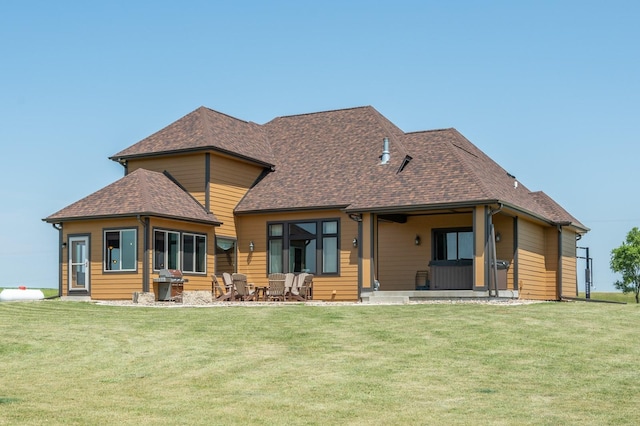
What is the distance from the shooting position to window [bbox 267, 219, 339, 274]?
28406 millimetres

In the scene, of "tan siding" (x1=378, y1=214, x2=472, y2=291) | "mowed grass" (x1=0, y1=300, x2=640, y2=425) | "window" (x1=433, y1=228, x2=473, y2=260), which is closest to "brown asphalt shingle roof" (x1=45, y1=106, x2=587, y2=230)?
"tan siding" (x1=378, y1=214, x2=472, y2=291)

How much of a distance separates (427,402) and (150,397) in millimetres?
3710

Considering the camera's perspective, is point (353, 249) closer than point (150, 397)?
No

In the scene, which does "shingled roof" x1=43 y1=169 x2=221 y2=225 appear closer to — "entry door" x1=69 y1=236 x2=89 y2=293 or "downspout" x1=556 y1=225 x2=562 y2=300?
"entry door" x1=69 y1=236 x2=89 y2=293

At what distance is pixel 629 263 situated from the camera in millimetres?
67250

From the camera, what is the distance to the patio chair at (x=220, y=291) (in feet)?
92.3

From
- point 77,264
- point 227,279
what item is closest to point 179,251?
point 227,279

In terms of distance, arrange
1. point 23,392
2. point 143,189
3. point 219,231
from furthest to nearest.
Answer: point 219,231 → point 143,189 → point 23,392

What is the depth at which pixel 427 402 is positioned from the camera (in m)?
11.3

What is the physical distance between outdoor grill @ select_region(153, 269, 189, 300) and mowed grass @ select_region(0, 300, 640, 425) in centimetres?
469

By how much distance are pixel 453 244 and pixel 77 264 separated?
1203 centimetres

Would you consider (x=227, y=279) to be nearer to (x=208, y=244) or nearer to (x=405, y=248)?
(x=208, y=244)

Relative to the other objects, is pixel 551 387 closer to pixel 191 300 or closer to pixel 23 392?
pixel 23 392

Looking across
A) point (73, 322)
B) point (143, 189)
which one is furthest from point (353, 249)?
point (73, 322)
